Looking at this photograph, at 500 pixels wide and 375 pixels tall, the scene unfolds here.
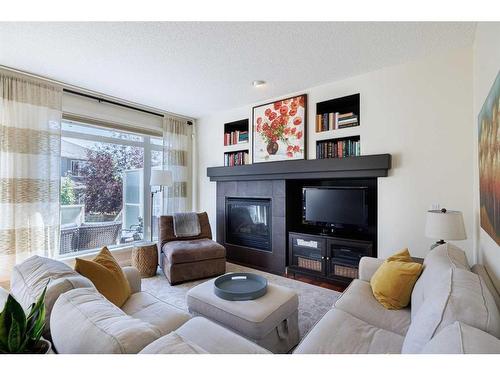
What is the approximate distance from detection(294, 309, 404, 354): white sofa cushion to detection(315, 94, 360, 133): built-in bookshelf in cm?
233

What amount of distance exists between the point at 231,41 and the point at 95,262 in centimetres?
209

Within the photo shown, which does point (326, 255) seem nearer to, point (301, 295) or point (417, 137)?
point (301, 295)

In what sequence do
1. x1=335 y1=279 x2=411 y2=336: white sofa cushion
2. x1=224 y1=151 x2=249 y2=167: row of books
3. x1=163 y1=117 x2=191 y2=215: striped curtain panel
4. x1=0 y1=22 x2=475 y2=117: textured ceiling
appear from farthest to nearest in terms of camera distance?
x1=163 y1=117 x2=191 y2=215: striped curtain panel, x1=224 y1=151 x2=249 y2=167: row of books, x1=0 y1=22 x2=475 y2=117: textured ceiling, x1=335 y1=279 x2=411 y2=336: white sofa cushion

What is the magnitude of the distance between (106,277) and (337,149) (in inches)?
109

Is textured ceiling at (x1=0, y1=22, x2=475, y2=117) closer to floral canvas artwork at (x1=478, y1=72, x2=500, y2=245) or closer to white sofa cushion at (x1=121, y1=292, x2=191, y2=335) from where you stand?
floral canvas artwork at (x1=478, y1=72, x2=500, y2=245)

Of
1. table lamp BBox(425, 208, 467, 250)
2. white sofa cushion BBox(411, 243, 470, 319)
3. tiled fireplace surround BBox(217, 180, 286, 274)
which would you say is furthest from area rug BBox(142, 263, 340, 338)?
table lamp BBox(425, 208, 467, 250)

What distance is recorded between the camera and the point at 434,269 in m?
1.42

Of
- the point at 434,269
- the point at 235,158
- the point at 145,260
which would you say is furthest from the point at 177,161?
the point at 434,269

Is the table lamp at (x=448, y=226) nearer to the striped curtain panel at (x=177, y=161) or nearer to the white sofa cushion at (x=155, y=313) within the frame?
the white sofa cushion at (x=155, y=313)

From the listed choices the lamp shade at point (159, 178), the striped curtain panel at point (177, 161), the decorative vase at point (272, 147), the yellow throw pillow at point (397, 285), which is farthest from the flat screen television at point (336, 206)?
the striped curtain panel at point (177, 161)

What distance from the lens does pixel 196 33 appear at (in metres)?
2.08

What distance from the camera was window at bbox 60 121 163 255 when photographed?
342cm

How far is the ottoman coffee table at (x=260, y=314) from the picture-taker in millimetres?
1561
